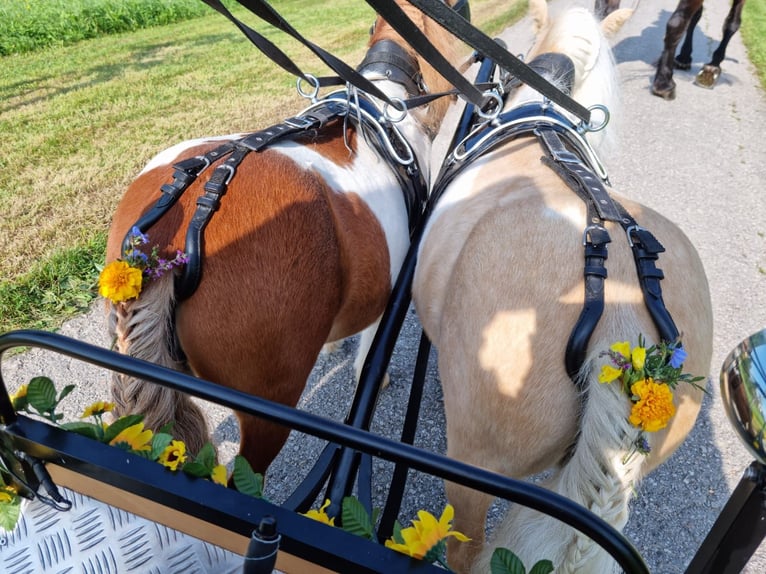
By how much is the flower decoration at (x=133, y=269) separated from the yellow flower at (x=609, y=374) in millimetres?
1023

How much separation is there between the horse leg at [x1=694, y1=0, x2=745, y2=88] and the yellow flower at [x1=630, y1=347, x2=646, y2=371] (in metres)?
8.26

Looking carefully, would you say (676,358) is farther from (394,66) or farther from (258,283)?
(394,66)

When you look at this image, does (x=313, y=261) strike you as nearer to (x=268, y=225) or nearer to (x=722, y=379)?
(x=268, y=225)

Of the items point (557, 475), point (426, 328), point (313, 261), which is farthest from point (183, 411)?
point (557, 475)

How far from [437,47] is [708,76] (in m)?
6.88

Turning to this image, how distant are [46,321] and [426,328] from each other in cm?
226

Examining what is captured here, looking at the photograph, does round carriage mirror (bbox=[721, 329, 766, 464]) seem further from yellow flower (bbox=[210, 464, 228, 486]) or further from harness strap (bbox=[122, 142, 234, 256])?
harness strap (bbox=[122, 142, 234, 256])

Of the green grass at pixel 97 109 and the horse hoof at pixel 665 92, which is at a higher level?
Answer: the green grass at pixel 97 109

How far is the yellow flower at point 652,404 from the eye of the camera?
1.01m

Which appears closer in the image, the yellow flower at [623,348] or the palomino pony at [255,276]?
the yellow flower at [623,348]

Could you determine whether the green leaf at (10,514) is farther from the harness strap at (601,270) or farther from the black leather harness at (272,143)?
the harness strap at (601,270)

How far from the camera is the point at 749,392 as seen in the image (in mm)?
647

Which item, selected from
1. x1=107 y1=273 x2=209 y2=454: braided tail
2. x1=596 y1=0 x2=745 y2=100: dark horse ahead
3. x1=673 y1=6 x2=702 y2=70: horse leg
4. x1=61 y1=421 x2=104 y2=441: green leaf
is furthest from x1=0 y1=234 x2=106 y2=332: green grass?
x1=673 y1=6 x2=702 y2=70: horse leg

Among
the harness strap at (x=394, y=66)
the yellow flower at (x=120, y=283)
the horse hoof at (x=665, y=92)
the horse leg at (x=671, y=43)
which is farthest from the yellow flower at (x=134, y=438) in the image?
the horse hoof at (x=665, y=92)
